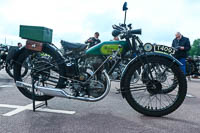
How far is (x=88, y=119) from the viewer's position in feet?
9.79

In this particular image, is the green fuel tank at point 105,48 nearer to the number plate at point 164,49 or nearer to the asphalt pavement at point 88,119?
the number plate at point 164,49

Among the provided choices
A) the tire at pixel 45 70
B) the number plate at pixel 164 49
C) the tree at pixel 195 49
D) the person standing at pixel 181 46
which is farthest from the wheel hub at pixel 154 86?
the tree at pixel 195 49

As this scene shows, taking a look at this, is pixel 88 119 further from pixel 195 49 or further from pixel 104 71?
pixel 195 49

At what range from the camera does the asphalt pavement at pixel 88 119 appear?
102 inches

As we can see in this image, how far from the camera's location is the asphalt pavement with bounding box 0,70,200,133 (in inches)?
102

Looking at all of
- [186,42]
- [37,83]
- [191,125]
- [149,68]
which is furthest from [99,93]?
[186,42]

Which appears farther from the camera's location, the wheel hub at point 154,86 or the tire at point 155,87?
the wheel hub at point 154,86

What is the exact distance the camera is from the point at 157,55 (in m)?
3.12

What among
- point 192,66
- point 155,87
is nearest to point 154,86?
point 155,87

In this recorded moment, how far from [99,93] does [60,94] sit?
23.8 inches

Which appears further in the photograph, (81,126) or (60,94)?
(60,94)

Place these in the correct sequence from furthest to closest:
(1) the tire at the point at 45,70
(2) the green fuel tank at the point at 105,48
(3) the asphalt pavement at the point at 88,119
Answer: (1) the tire at the point at 45,70
(2) the green fuel tank at the point at 105,48
(3) the asphalt pavement at the point at 88,119

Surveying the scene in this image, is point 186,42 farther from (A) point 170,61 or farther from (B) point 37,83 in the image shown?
(B) point 37,83

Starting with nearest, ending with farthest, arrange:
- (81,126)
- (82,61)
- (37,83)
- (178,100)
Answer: (81,126)
(178,100)
(82,61)
(37,83)
